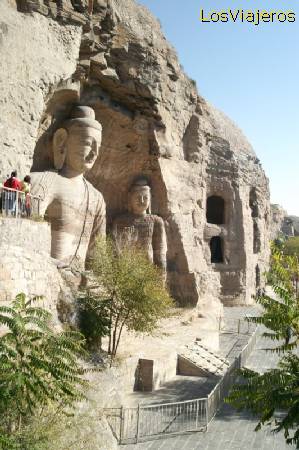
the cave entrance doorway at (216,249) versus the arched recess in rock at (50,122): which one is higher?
the arched recess in rock at (50,122)

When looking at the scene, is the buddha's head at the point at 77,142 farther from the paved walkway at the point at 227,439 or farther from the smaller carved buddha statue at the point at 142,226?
the paved walkway at the point at 227,439

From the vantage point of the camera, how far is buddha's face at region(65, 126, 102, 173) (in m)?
13.8

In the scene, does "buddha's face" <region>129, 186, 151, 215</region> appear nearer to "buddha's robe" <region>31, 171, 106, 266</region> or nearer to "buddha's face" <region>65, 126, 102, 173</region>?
"buddha's robe" <region>31, 171, 106, 266</region>

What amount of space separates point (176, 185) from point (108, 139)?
3.43 m

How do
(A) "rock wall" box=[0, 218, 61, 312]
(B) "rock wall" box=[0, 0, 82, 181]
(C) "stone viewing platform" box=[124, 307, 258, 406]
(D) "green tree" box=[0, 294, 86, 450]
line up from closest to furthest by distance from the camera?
(D) "green tree" box=[0, 294, 86, 450]
(A) "rock wall" box=[0, 218, 61, 312]
(B) "rock wall" box=[0, 0, 82, 181]
(C) "stone viewing platform" box=[124, 307, 258, 406]

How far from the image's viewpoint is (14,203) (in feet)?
29.8

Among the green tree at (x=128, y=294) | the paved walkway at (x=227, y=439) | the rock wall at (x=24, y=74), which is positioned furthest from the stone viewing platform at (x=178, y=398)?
the rock wall at (x=24, y=74)

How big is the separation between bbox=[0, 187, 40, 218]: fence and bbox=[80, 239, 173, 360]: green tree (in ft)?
8.04

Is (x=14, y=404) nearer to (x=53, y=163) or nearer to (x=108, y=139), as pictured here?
(x=53, y=163)

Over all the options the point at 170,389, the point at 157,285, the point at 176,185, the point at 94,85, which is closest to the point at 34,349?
the point at 157,285

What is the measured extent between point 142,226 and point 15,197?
8052 mm

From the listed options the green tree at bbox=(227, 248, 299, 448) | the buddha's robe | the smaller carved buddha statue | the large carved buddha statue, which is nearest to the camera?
the green tree at bbox=(227, 248, 299, 448)

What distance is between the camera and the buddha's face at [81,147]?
45.3ft

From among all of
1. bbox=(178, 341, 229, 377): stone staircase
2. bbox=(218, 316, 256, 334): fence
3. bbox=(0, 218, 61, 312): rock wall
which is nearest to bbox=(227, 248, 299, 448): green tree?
bbox=(0, 218, 61, 312): rock wall
